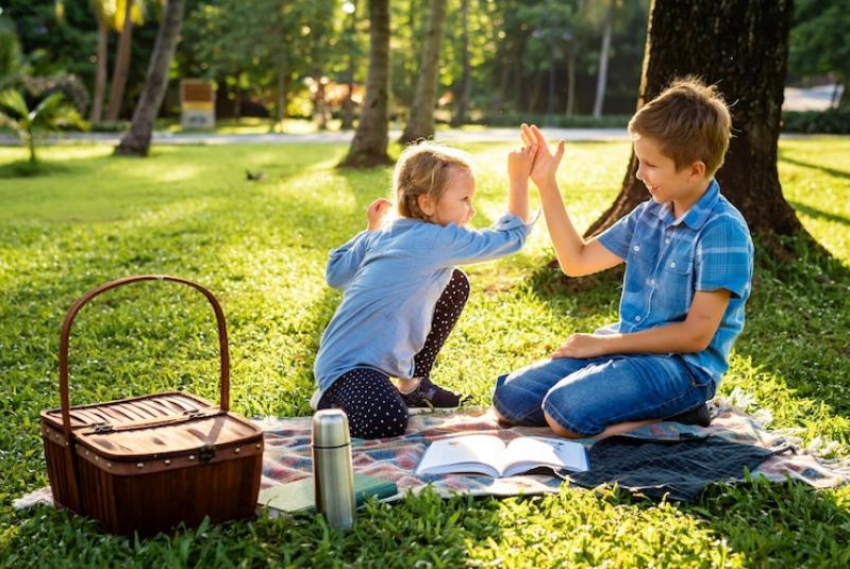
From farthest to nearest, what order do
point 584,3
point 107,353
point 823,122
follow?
1. point 584,3
2. point 823,122
3. point 107,353

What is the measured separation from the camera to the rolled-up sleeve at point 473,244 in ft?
13.9

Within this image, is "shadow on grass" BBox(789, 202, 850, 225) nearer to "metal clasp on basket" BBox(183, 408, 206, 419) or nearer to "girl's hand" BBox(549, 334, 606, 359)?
"girl's hand" BBox(549, 334, 606, 359)

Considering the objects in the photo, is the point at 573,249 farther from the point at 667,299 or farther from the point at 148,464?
the point at 148,464

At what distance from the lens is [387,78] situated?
17578 mm

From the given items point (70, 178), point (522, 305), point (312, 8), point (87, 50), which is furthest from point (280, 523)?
point (87, 50)

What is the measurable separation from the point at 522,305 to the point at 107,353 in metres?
2.70

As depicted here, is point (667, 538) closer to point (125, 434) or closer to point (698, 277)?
point (698, 277)

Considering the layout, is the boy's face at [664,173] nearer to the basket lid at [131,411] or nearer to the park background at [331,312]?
the park background at [331,312]

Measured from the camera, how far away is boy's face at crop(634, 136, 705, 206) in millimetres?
3980

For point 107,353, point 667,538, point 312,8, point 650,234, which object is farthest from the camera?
point 312,8

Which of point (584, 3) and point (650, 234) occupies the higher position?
point (584, 3)

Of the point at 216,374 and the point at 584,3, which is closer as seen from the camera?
the point at 216,374

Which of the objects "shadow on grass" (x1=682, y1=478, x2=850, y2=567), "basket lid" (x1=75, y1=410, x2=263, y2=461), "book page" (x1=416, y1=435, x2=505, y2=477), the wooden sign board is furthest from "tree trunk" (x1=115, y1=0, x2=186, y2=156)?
"shadow on grass" (x1=682, y1=478, x2=850, y2=567)

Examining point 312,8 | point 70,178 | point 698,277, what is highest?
point 312,8
